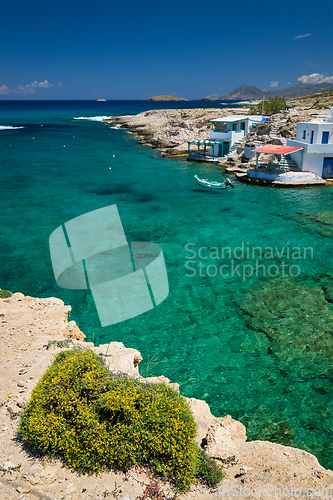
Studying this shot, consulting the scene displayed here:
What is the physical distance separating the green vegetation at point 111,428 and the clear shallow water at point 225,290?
431 cm

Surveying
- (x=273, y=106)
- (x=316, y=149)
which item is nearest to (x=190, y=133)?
(x=273, y=106)

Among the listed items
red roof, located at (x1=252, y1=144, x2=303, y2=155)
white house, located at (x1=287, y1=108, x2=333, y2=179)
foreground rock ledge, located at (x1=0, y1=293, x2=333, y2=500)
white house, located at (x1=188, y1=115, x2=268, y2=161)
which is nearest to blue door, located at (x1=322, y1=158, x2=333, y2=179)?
white house, located at (x1=287, y1=108, x2=333, y2=179)

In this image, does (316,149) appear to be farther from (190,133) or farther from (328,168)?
(190,133)

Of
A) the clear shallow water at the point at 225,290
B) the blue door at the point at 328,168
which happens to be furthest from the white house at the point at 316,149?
the clear shallow water at the point at 225,290

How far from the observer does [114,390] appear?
21.7 feet

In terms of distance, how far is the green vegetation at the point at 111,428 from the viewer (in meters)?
5.84

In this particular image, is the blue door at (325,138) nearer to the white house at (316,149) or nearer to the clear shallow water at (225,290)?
the white house at (316,149)

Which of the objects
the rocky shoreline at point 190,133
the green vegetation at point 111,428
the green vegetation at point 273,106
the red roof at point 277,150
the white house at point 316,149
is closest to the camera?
the green vegetation at point 111,428

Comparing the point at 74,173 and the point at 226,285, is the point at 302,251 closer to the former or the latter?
the point at 226,285

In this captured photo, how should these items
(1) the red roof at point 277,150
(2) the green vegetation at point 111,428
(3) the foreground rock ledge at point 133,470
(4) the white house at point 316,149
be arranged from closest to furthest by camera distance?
(3) the foreground rock ledge at point 133,470 → (2) the green vegetation at point 111,428 → (1) the red roof at point 277,150 → (4) the white house at point 316,149

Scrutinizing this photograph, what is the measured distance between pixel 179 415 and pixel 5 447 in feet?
10.8

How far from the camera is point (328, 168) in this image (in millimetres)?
38406

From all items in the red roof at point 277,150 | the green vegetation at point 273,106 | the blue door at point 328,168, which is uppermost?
the green vegetation at point 273,106

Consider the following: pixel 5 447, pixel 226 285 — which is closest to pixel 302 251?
pixel 226 285
